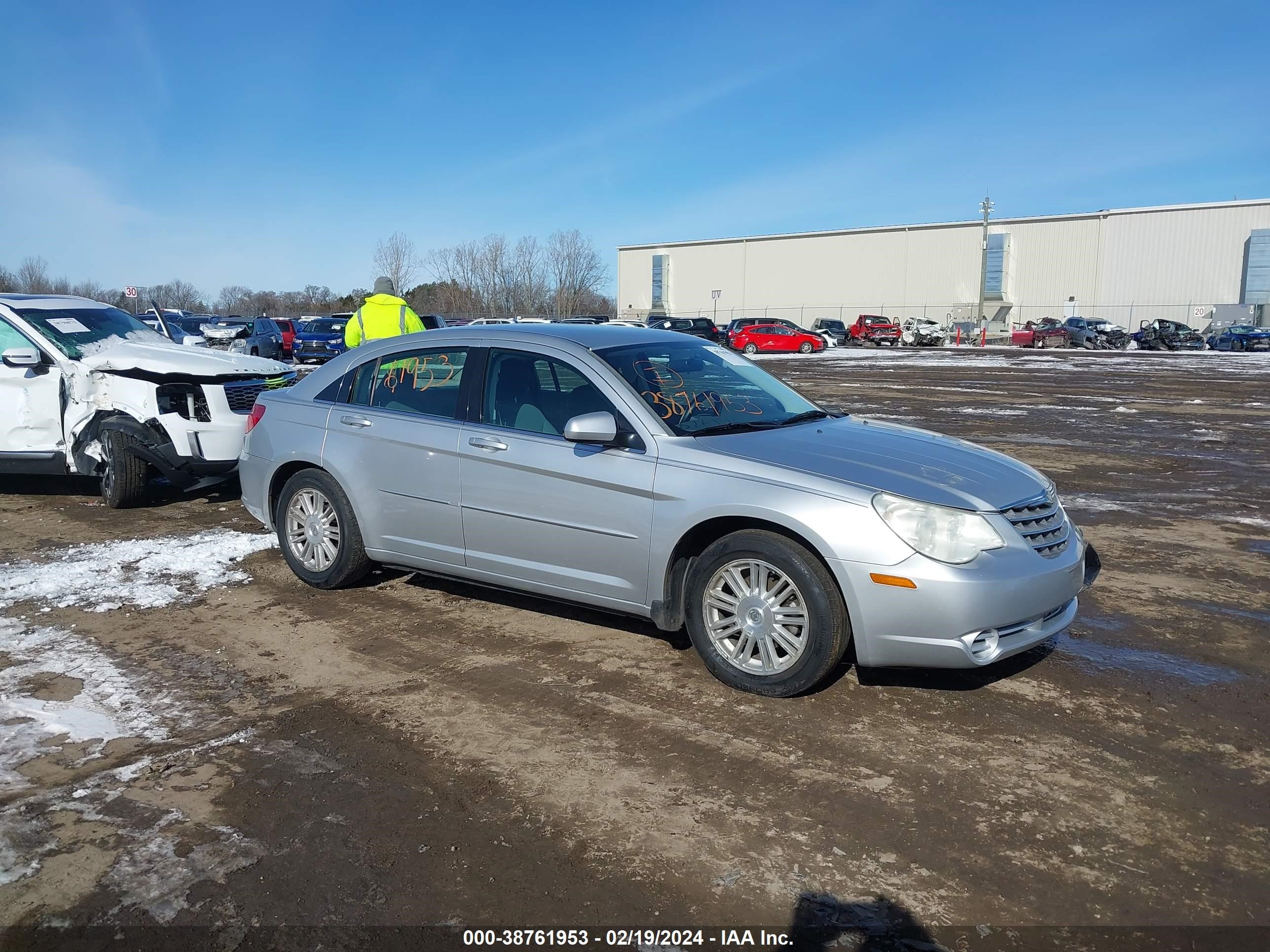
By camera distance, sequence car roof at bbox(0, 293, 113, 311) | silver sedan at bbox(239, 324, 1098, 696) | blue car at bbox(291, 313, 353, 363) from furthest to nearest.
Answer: blue car at bbox(291, 313, 353, 363), car roof at bbox(0, 293, 113, 311), silver sedan at bbox(239, 324, 1098, 696)

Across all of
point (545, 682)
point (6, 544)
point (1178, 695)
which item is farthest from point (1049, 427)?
point (6, 544)

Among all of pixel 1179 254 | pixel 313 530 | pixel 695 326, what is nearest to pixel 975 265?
pixel 1179 254

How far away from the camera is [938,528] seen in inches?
167

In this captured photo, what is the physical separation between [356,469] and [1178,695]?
4438 millimetres

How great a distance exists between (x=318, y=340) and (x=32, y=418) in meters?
24.4

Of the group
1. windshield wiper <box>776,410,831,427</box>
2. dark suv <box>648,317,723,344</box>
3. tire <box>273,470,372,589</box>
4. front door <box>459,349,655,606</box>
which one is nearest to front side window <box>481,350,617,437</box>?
front door <box>459,349,655,606</box>

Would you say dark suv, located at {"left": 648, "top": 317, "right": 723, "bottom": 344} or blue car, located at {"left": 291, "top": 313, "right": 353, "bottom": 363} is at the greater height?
dark suv, located at {"left": 648, "top": 317, "right": 723, "bottom": 344}

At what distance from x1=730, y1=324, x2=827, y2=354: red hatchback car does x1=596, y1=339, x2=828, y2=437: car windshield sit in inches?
1451

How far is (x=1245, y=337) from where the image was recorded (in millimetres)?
44438

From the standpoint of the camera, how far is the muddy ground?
2.99 m

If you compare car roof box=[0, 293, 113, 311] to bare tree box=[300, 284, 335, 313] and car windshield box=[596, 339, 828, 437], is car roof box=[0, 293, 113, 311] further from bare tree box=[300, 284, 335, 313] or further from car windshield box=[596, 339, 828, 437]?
bare tree box=[300, 284, 335, 313]

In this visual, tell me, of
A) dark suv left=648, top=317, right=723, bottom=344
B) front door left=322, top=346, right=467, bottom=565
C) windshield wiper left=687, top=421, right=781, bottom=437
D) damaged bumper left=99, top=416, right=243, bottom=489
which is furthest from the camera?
dark suv left=648, top=317, right=723, bottom=344

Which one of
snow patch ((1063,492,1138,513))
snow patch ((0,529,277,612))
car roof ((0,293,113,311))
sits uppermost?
car roof ((0,293,113,311))

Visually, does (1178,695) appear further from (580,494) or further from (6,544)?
(6,544)
